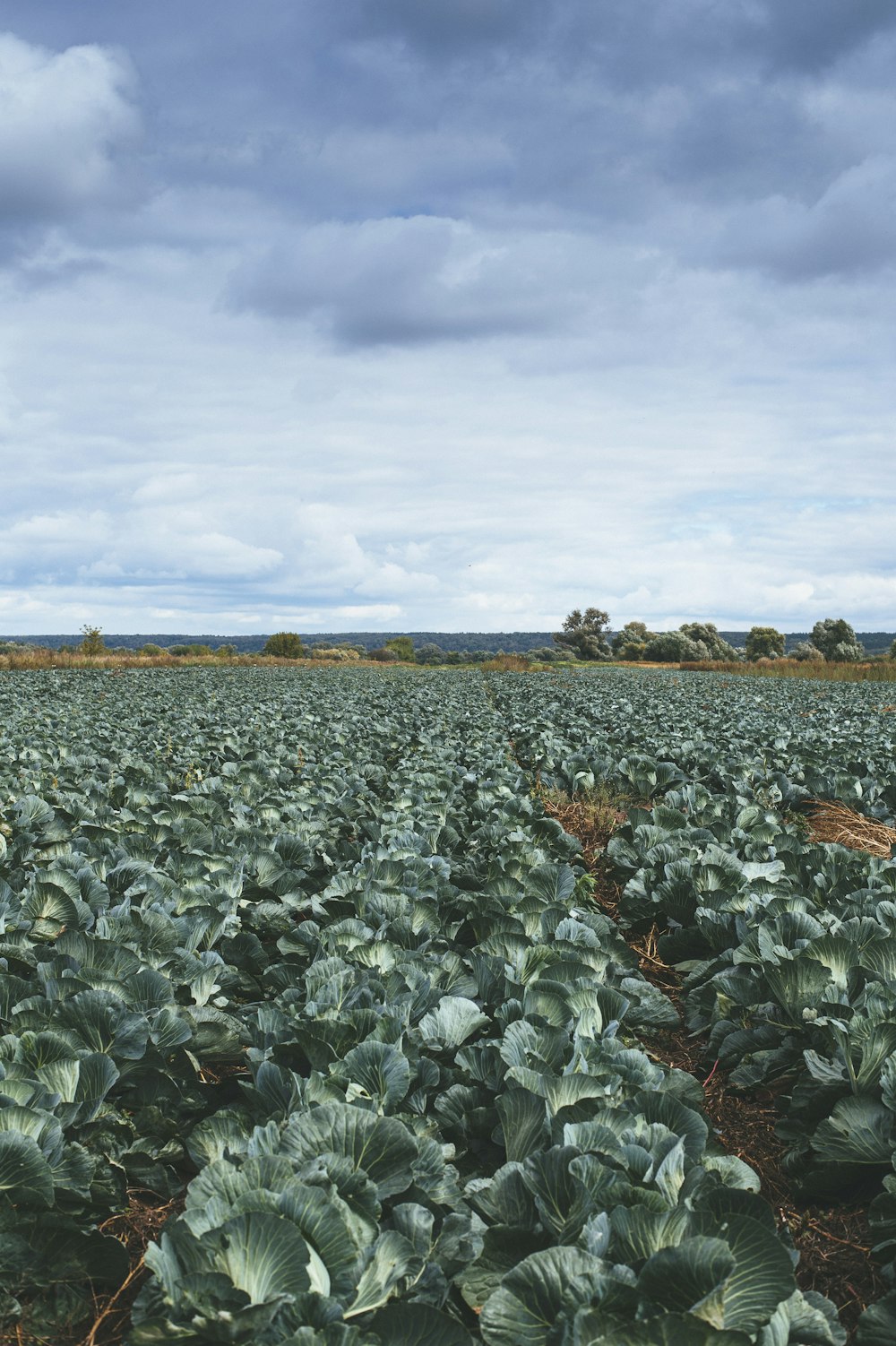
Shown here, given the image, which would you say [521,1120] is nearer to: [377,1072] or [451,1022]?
[377,1072]

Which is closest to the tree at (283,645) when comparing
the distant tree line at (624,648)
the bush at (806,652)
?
the distant tree line at (624,648)

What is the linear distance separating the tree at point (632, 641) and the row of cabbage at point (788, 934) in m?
88.1

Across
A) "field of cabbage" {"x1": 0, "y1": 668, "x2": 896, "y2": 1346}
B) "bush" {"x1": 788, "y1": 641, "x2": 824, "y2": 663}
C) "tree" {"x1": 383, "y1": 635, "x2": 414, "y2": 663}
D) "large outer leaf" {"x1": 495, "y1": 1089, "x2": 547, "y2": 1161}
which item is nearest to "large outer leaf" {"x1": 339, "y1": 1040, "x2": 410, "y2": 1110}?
"field of cabbage" {"x1": 0, "y1": 668, "x2": 896, "y2": 1346}

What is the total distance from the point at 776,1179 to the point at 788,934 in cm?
104

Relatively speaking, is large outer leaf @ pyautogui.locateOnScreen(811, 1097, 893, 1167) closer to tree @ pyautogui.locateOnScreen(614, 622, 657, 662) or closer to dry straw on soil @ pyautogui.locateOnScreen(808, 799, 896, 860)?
dry straw on soil @ pyautogui.locateOnScreen(808, 799, 896, 860)

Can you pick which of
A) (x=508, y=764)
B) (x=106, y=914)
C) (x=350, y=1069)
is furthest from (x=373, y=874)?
(x=508, y=764)

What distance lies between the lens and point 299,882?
556 cm

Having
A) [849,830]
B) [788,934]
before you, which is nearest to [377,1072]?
[788,934]

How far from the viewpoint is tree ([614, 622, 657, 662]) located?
98500 millimetres

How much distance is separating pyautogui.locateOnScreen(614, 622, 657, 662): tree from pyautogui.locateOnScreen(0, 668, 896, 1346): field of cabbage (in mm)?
93571

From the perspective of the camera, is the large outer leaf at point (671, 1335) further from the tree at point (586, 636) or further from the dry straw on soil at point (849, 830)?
the tree at point (586, 636)

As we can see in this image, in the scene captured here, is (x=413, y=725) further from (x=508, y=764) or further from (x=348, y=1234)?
(x=348, y=1234)

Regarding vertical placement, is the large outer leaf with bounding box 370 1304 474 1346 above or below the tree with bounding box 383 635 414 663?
below

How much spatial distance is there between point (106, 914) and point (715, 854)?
3684 mm
